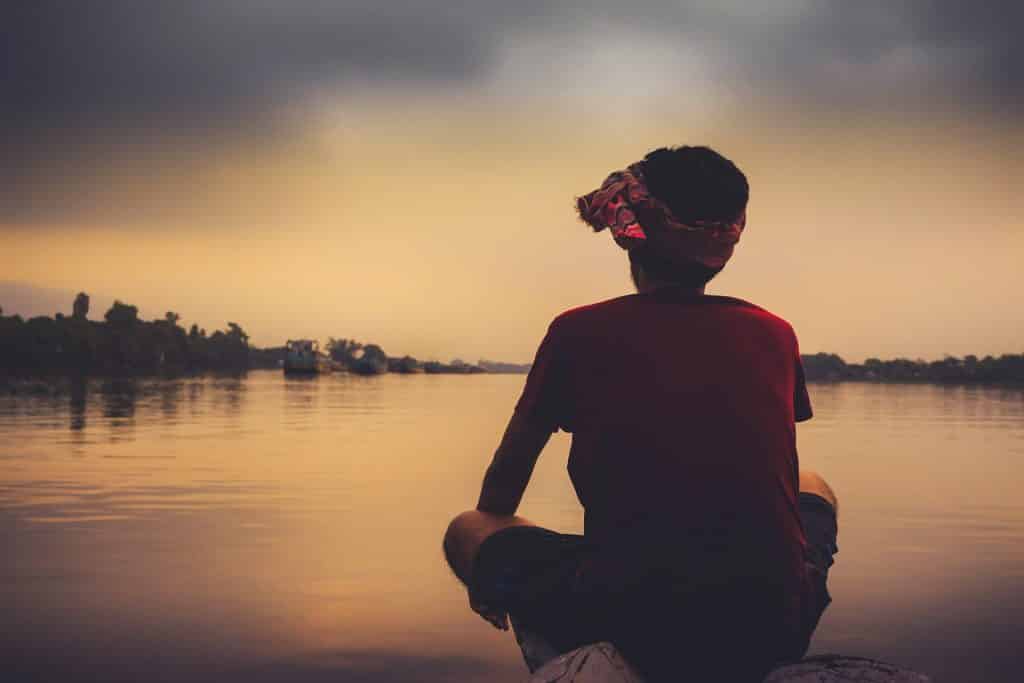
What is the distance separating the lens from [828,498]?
4.07 m

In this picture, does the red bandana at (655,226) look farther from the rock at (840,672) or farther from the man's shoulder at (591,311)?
the rock at (840,672)

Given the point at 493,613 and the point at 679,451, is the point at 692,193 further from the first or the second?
the point at 493,613

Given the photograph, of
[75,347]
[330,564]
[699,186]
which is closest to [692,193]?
[699,186]

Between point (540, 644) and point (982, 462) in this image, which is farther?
point (982, 462)

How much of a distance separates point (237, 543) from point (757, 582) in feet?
22.1

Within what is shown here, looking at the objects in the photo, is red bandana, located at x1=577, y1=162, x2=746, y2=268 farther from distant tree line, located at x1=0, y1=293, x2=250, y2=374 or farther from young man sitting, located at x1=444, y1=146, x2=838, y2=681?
distant tree line, located at x1=0, y1=293, x2=250, y2=374

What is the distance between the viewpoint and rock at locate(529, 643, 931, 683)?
117 inches

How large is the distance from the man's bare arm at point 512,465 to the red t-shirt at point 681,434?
0.17m

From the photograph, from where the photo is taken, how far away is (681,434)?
2979 mm

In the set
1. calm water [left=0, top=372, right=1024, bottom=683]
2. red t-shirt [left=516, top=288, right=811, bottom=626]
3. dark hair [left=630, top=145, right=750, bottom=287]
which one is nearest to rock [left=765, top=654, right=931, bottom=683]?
red t-shirt [left=516, top=288, right=811, bottom=626]

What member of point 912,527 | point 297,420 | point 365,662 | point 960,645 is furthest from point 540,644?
point 297,420

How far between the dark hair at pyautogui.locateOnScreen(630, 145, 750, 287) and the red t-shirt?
0.18 metres

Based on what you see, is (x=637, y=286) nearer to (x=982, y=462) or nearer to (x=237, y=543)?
(x=237, y=543)

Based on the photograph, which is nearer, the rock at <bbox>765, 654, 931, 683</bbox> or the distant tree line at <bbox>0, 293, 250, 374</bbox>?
the rock at <bbox>765, 654, 931, 683</bbox>
